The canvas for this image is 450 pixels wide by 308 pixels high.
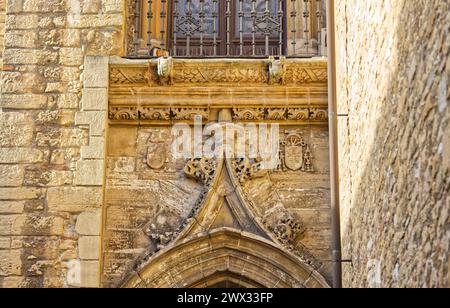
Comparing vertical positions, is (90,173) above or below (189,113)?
below

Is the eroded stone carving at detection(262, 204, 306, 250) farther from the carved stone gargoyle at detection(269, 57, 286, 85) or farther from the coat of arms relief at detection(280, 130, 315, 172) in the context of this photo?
the carved stone gargoyle at detection(269, 57, 286, 85)

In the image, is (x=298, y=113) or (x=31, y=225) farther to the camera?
(x=298, y=113)

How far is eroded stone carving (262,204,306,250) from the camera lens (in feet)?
29.4

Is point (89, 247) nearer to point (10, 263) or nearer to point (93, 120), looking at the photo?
point (10, 263)

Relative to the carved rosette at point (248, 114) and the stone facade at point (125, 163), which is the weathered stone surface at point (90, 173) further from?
the carved rosette at point (248, 114)

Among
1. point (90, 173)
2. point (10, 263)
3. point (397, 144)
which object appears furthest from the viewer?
point (90, 173)

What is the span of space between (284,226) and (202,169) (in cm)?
73

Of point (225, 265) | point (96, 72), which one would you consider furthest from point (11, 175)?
point (225, 265)

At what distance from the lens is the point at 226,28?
34.1 feet

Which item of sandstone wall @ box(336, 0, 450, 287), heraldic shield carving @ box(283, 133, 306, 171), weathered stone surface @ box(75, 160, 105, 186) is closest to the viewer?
sandstone wall @ box(336, 0, 450, 287)

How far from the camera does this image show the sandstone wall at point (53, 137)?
8.80m

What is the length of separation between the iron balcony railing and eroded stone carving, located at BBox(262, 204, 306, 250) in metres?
1.39

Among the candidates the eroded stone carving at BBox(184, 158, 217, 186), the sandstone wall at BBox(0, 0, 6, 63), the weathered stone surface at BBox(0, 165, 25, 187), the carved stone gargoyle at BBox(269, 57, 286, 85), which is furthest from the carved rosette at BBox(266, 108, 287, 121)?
the sandstone wall at BBox(0, 0, 6, 63)

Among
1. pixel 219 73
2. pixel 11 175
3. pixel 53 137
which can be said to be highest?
Answer: pixel 219 73
